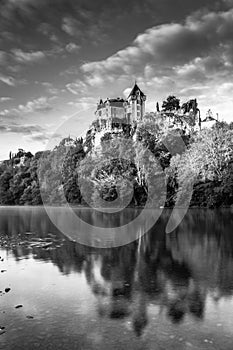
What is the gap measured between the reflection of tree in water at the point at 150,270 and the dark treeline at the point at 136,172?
35.9 meters

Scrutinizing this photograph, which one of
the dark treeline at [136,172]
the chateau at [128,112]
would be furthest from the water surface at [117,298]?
the chateau at [128,112]

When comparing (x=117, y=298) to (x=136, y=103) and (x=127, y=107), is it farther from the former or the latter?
(x=127, y=107)

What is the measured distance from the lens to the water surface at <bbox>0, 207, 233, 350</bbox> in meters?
7.39

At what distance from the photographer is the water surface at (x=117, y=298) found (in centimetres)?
739

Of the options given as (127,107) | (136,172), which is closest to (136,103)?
(127,107)

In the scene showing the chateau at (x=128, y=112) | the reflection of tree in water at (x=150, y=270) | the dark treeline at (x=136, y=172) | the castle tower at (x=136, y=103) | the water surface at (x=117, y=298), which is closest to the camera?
the water surface at (x=117, y=298)

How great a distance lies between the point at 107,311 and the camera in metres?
9.07

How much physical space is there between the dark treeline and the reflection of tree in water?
35.9 meters

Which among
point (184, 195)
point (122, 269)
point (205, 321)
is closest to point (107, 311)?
point (205, 321)

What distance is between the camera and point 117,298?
10211 millimetres

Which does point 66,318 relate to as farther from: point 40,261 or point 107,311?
point 40,261

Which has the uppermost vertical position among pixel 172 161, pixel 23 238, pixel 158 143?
pixel 158 143

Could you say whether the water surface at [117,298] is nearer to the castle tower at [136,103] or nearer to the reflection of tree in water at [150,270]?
the reflection of tree in water at [150,270]

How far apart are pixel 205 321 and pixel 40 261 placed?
959cm
